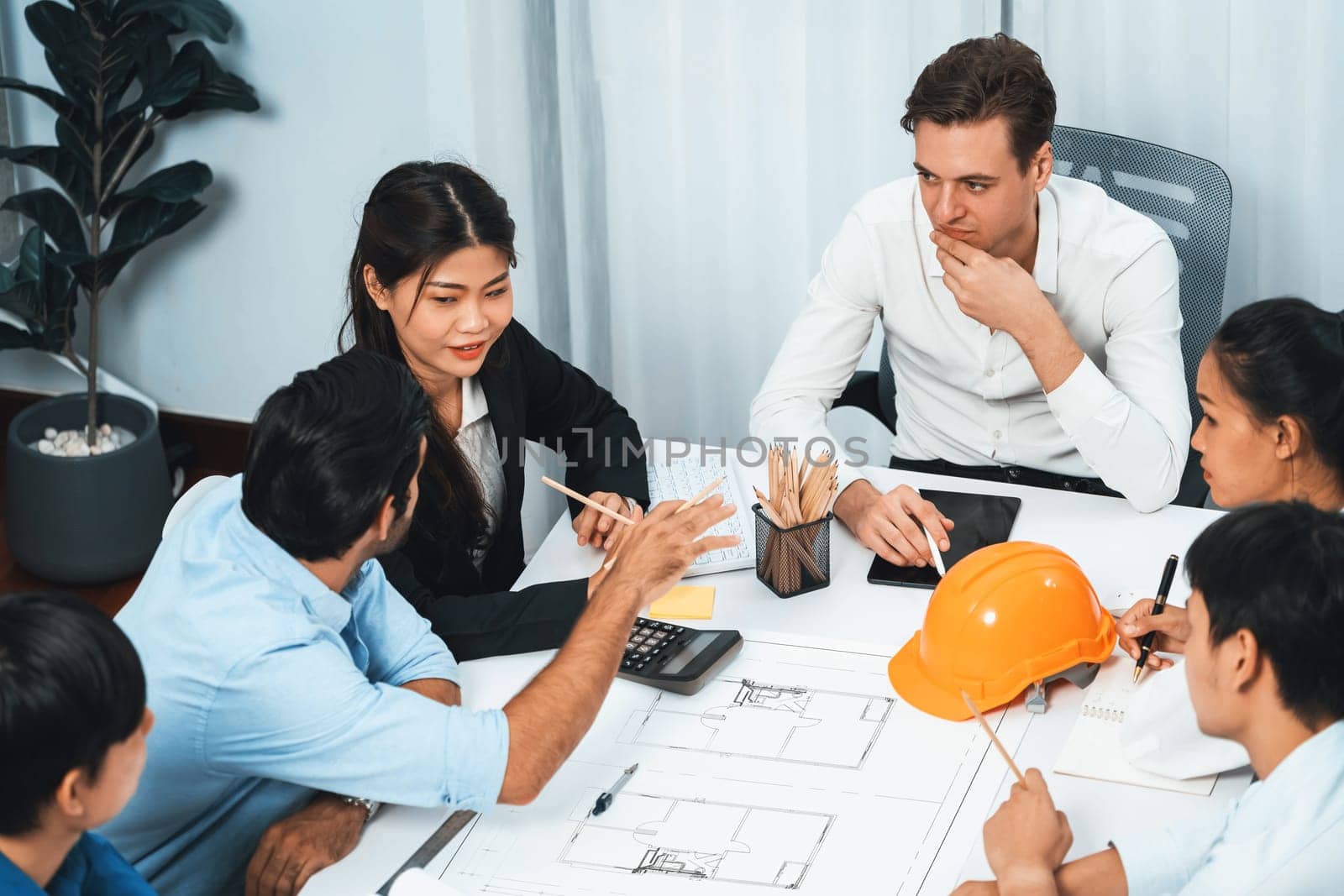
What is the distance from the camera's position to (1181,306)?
2.46 m

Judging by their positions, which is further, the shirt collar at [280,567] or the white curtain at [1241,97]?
the white curtain at [1241,97]

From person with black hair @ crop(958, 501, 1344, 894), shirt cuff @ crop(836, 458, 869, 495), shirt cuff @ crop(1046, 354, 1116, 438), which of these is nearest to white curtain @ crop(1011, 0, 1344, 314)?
shirt cuff @ crop(1046, 354, 1116, 438)

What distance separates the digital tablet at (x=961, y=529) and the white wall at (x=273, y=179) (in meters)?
1.48

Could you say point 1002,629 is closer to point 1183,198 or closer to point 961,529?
point 961,529

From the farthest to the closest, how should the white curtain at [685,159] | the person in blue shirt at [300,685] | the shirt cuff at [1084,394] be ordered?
1. the white curtain at [685,159]
2. the shirt cuff at [1084,394]
3. the person in blue shirt at [300,685]

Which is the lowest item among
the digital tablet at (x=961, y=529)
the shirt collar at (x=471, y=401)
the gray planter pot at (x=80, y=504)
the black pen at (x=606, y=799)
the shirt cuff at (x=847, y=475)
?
the gray planter pot at (x=80, y=504)

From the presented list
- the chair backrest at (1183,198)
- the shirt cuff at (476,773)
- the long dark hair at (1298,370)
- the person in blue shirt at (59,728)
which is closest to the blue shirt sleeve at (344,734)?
the shirt cuff at (476,773)

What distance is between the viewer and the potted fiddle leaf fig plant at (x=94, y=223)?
10.2ft

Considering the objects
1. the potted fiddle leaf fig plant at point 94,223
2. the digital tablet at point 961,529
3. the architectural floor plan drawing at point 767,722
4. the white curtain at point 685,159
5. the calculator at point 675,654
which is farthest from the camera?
the potted fiddle leaf fig plant at point 94,223

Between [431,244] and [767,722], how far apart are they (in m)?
0.81

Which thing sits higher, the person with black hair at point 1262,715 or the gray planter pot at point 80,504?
the person with black hair at point 1262,715

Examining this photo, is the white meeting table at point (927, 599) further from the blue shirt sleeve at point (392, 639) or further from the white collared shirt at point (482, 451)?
the white collared shirt at point (482, 451)

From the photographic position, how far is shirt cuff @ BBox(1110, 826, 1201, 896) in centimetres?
126

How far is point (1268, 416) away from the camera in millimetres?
1679
